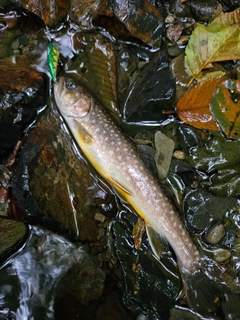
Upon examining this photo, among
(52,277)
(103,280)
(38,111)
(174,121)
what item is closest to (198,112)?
(174,121)

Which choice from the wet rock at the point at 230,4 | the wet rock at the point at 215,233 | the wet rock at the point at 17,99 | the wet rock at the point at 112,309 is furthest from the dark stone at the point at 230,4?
the wet rock at the point at 112,309

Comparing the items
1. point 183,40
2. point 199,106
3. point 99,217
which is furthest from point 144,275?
point 183,40

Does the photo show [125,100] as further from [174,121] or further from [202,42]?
[202,42]

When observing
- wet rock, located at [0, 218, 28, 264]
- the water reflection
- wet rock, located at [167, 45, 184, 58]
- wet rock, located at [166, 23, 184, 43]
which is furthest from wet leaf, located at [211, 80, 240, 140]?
wet rock, located at [0, 218, 28, 264]

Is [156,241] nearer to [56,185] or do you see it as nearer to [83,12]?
[56,185]

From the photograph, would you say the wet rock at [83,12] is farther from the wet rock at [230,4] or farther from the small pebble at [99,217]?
the small pebble at [99,217]
